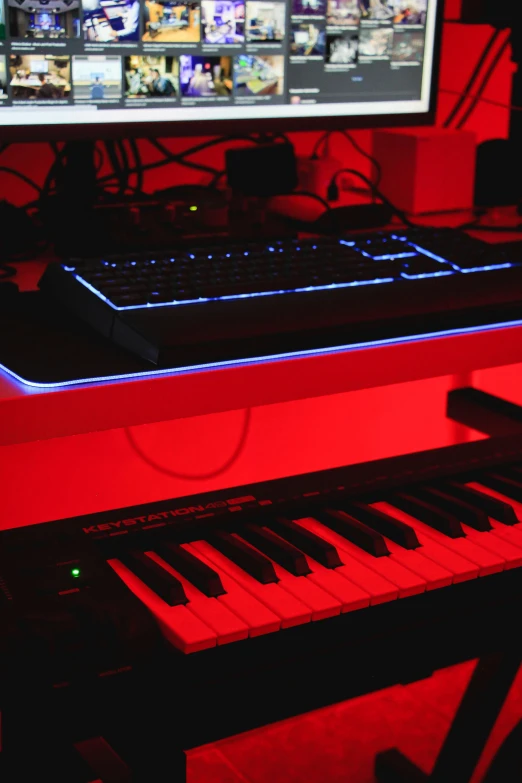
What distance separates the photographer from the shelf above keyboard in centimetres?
70

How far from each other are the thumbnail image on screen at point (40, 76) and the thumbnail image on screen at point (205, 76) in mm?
125

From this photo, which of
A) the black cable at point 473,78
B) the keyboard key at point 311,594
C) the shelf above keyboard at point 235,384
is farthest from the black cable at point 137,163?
the keyboard key at point 311,594

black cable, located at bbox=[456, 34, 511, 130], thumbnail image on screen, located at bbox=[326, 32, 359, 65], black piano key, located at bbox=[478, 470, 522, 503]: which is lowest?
black piano key, located at bbox=[478, 470, 522, 503]

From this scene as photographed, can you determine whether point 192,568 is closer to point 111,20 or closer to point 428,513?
point 428,513

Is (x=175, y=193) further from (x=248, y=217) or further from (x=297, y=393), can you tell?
(x=297, y=393)

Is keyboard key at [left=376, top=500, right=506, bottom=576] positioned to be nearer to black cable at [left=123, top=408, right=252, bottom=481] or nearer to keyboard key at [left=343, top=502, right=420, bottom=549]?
keyboard key at [left=343, top=502, right=420, bottom=549]

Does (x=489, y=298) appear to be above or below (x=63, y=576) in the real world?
above

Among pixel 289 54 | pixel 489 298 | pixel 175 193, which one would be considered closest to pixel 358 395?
pixel 175 193

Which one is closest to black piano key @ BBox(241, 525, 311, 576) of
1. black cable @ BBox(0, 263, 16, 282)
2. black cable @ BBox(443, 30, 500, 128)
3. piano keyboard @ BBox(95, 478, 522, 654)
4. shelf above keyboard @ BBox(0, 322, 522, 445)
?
piano keyboard @ BBox(95, 478, 522, 654)

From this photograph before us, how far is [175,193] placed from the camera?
4.09 feet

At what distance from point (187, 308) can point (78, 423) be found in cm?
14

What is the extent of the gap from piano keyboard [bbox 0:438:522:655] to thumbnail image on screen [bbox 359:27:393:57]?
52 centimetres

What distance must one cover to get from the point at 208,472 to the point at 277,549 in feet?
2.66

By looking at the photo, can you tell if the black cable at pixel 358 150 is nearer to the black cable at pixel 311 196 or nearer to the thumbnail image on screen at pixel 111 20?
the black cable at pixel 311 196
